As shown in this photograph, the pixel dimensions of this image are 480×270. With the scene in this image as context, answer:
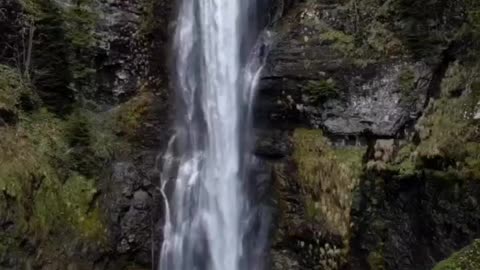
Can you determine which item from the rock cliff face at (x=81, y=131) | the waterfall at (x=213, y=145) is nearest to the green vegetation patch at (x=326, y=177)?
the waterfall at (x=213, y=145)

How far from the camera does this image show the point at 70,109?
A: 8.80 metres

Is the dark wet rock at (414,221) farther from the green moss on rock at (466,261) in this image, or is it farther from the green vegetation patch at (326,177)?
the green moss on rock at (466,261)

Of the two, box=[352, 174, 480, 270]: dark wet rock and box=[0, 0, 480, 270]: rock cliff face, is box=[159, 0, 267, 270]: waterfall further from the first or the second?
box=[352, 174, 480, 270]: dark wet rock

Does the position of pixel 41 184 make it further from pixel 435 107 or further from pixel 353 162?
pixel 435 107

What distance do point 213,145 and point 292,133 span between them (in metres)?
1.37

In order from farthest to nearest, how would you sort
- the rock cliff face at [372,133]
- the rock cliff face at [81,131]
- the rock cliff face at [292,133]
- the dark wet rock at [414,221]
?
the rock cliff face at [81,131] → the rock cliff face at [292,133] → the rock cliff face at [372,133] → the dark wet rock at [414,221]

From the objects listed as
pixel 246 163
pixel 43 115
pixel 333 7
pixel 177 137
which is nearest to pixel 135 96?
pixel 177 137

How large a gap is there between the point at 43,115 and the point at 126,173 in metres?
1.57

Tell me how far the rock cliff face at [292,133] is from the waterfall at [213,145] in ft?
0.90

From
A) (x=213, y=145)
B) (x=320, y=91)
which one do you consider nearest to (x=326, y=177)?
(x=320, y=91)

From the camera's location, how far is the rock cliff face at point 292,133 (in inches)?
287

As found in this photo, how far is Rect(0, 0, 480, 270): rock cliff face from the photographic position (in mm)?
7289

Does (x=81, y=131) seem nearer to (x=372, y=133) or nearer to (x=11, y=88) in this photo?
(x=11, y=88)

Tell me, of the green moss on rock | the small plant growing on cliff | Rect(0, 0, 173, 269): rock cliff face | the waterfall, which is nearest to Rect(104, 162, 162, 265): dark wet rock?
Rect(0, 0, 173, 269): rock cliff face
